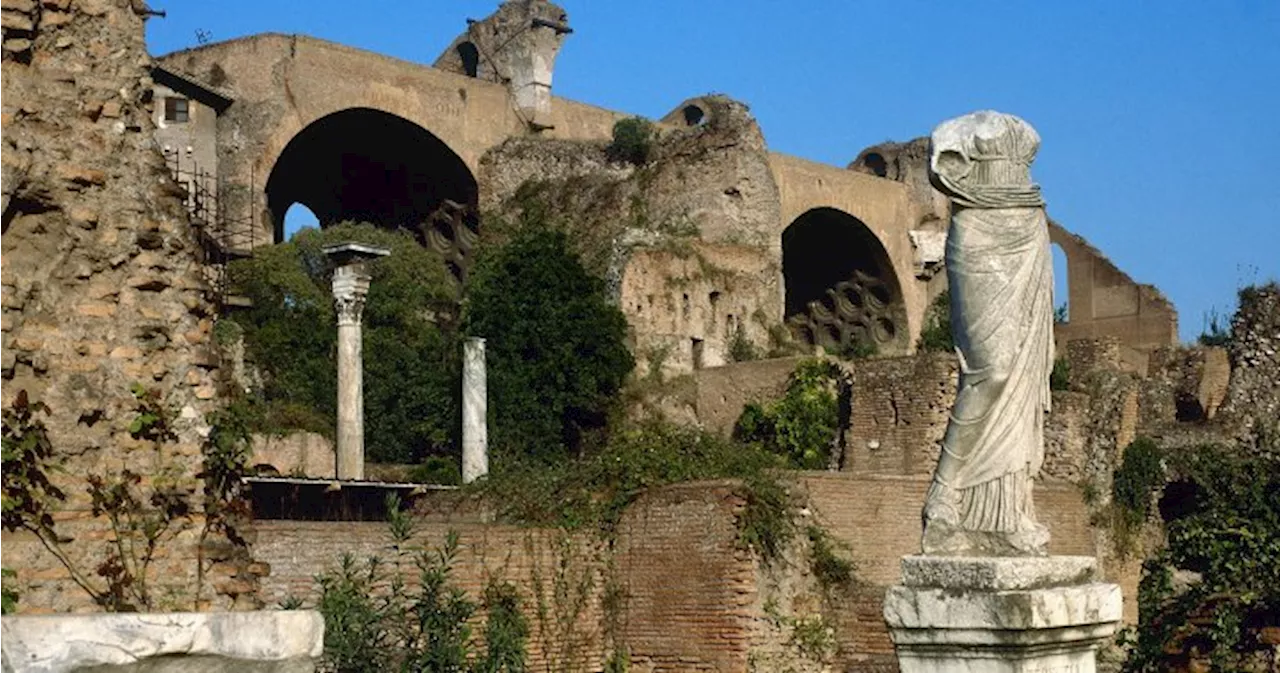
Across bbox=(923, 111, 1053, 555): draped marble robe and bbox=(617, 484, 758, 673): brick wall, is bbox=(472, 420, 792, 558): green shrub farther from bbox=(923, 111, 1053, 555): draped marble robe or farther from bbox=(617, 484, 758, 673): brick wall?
bbox=(923, 111, 1053, 555): draped marble robe

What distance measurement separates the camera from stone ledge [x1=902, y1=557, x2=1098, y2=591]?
6.09 meters

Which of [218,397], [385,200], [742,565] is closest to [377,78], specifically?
[385,200]

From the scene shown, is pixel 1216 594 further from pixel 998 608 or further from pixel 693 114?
pixel 693 114

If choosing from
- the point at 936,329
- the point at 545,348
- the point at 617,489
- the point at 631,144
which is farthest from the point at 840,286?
the point at 617,489

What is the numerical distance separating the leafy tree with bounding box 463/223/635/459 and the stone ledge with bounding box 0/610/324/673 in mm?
26744

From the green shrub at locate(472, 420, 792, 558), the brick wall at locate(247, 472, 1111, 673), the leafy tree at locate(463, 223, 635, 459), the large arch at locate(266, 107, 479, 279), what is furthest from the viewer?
the large arch at locate(266, 107, 479, 279)

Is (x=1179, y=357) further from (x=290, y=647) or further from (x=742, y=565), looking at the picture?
(x=290, y=647)

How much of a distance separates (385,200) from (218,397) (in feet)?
122

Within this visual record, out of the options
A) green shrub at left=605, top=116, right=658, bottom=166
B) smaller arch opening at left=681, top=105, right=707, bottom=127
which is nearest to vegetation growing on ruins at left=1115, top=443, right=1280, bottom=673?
green shrub at left=605, top=116, right=658, bottom=166

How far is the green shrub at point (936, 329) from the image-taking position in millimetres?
43188

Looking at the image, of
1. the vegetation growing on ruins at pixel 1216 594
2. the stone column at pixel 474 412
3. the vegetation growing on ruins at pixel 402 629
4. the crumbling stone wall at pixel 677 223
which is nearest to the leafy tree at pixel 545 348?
the stone column at pixel 474 412

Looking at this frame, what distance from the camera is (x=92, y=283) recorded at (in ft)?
26.7

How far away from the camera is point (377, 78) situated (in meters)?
A: 41.4

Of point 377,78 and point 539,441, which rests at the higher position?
point 377,78
